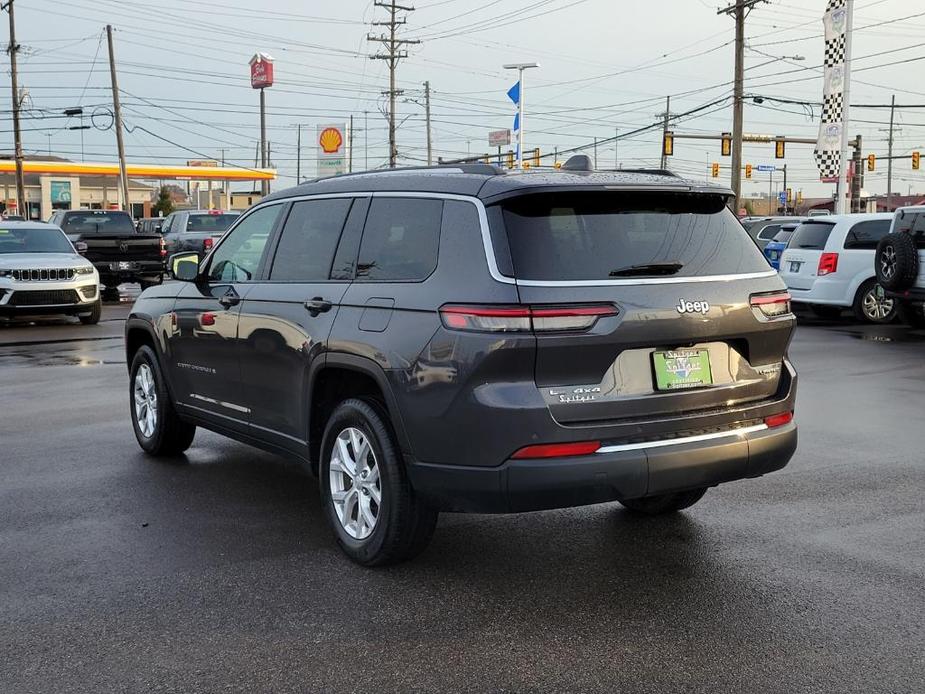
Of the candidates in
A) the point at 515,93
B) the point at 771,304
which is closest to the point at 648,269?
the point at 771,304

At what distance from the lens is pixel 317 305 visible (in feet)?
17.4

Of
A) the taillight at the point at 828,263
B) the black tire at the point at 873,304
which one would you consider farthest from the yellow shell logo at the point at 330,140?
the black tire at the point at 873,304

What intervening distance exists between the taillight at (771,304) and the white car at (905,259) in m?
10.8

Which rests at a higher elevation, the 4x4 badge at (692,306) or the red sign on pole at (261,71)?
the red sign on pole at (261,71)

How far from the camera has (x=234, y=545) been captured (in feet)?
17.7

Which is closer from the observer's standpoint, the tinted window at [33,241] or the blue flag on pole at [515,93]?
the tinted window at [33,241]

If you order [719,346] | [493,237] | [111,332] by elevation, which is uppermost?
[493,237]

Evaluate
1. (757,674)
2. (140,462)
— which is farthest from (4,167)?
(757,674)

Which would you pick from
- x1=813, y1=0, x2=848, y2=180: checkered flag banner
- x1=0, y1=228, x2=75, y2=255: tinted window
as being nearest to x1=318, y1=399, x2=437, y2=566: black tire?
x1=0, y1=228, x2=75, y2=255: tinted window

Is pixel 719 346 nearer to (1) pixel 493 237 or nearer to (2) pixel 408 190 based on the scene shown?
(1) pixel 493 237

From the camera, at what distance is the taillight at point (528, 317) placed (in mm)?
4316

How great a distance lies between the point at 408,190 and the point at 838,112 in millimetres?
29998

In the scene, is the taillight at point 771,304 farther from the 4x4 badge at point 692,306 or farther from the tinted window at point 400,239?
the tinted window at point 400,239

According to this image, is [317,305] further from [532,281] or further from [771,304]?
[771,304]
